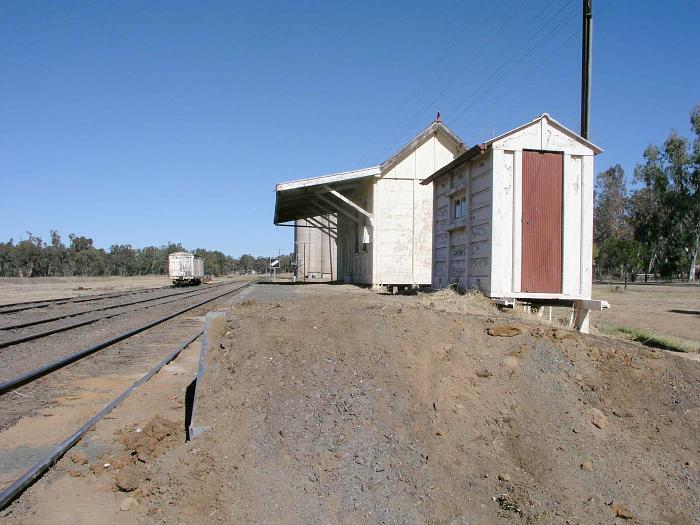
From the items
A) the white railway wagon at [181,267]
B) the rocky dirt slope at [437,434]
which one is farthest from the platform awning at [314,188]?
the white railway wagon at [181,267]

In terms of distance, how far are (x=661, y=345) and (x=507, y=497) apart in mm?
9297

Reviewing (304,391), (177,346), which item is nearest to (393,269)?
(177,346)

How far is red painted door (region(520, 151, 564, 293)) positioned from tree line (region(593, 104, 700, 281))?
43.8m

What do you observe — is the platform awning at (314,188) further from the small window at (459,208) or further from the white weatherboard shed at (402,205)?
the small window at (459,208)

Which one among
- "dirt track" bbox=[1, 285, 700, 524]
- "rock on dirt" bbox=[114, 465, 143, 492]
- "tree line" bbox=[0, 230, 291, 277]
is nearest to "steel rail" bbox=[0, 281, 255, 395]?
"dirt track" bbox=[1, 285, 700, 524]

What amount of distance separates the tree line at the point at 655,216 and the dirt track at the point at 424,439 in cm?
4940

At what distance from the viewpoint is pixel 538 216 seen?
11.6 m

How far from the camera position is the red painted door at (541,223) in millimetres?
11531

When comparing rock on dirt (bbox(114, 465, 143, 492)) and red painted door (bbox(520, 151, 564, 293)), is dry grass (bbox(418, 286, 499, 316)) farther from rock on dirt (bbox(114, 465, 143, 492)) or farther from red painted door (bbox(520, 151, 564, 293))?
rock on dirt (bbox(114, 465, 143, 492))

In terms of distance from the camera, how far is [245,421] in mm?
5379

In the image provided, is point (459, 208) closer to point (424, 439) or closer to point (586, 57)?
point (586, 57)

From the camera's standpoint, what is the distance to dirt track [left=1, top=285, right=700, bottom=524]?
172 inches

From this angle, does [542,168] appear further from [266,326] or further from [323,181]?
[323,181]

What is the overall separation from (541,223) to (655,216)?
6618cm
